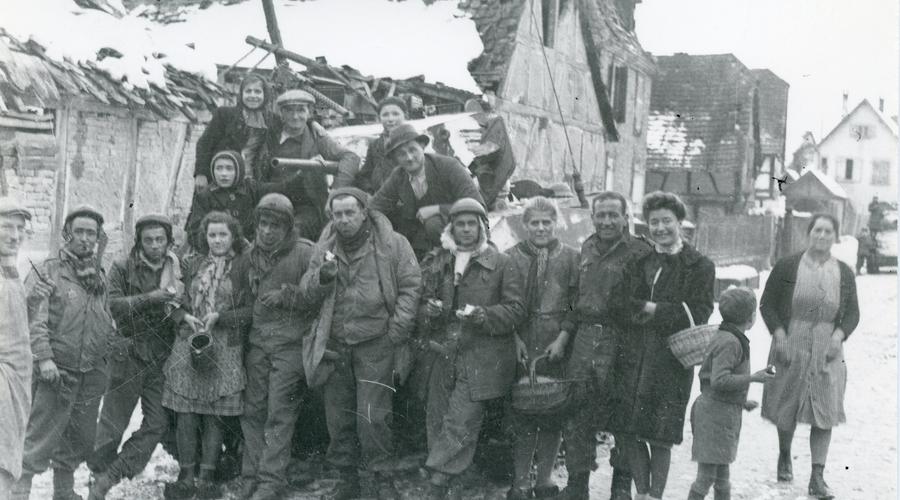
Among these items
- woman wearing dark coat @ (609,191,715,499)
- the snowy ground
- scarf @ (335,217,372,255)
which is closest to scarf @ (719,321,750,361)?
woman wearing dark coat @ (609,191,715,499)

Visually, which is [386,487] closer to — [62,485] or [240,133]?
[62,485]

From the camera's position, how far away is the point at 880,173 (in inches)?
1037

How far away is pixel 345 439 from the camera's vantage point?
5680mm

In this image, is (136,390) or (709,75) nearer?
(136,390)

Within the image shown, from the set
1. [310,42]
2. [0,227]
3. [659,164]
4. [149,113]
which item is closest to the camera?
[0,227]

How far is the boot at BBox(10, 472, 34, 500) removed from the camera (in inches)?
199

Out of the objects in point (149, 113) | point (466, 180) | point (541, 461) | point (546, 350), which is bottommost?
point (541, 461)

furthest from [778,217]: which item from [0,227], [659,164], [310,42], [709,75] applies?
[0,227]

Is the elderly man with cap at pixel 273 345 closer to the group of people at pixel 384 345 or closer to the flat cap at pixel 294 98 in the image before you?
the group of people at pixel 384 345

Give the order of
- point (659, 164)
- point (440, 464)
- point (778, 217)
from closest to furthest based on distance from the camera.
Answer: point (440, 464), point (778, 217), point (659, 164)

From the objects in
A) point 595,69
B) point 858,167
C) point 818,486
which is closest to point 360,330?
point 818,486

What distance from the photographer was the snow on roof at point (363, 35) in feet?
43.7

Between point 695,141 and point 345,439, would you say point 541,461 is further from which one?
point 695,141

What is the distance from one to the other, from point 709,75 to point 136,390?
26471mm
